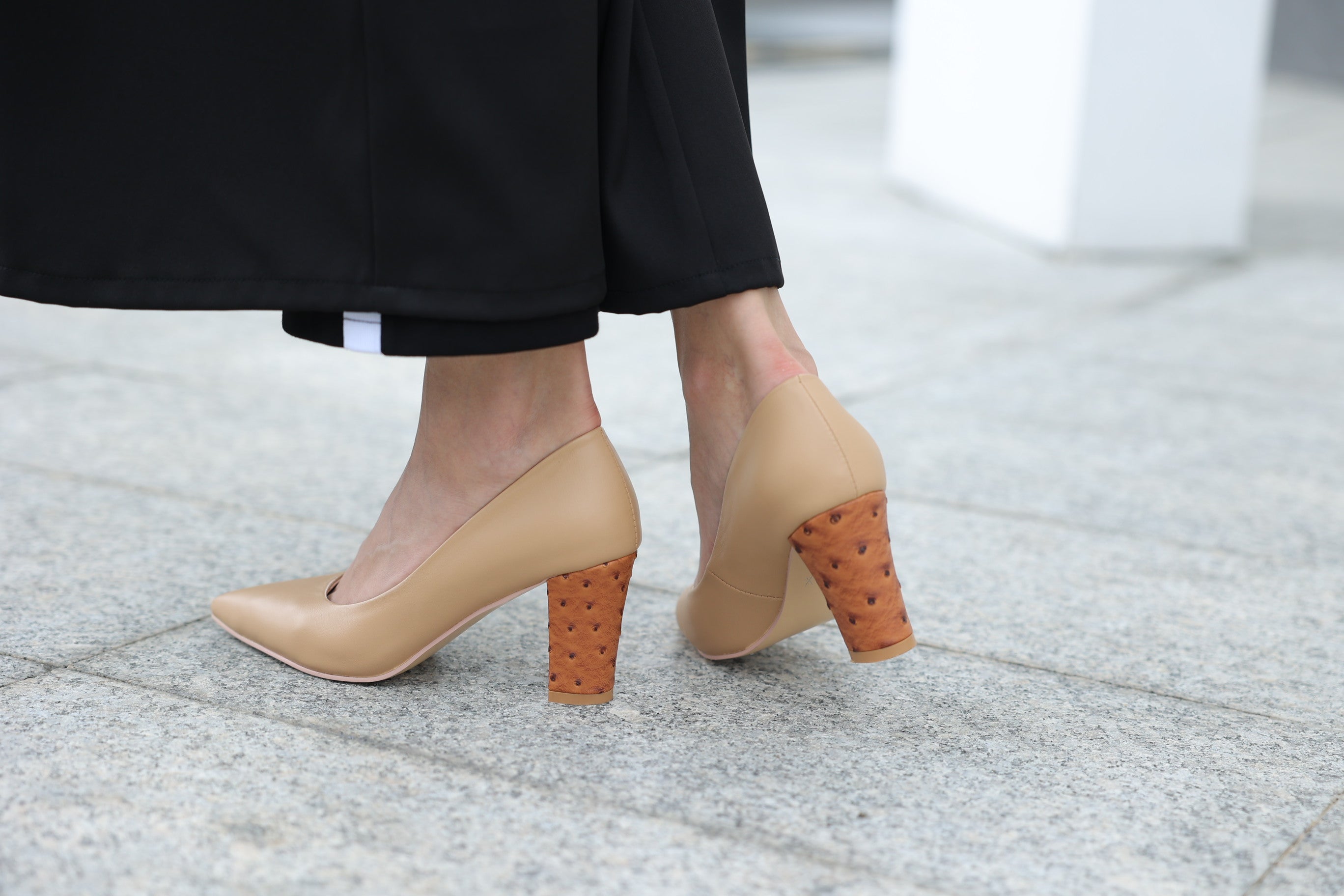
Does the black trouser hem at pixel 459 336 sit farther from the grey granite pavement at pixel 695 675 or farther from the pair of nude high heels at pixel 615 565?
the grey granite pavement at pixel 695 675

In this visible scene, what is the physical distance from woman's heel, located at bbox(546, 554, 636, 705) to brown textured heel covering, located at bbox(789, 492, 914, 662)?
7.2 inches

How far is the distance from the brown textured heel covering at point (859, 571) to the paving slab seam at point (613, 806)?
250 mm

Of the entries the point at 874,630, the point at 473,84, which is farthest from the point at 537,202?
the point at 874,630

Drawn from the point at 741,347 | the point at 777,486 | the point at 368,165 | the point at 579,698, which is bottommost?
the point at 579,698

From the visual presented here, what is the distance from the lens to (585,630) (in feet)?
4.50

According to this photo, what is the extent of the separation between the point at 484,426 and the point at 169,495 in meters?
0.89

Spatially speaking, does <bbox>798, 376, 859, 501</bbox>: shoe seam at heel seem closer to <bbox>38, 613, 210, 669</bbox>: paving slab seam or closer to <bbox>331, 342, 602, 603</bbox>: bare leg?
<bbox>331, 342, 602, 603</bbox>: bare leg

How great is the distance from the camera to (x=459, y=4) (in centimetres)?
120

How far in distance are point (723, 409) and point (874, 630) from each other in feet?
0.90

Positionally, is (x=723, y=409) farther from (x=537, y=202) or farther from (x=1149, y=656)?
(x=1149, y=656)

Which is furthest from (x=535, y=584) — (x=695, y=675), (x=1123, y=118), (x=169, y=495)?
(x=1123, y=118)

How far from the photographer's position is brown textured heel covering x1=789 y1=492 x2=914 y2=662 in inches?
52.1

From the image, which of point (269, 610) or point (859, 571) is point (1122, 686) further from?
point (269, 610)

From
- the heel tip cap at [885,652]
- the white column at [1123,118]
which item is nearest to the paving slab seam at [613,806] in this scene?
the heel tip cap at [885,652]
